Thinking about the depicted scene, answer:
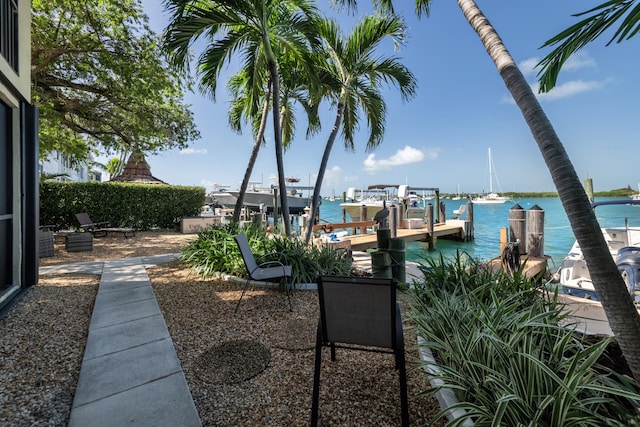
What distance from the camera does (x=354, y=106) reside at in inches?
290

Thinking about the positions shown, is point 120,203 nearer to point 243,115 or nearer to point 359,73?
point 243,115

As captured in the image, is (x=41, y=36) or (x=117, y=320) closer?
(x=117, y=320)

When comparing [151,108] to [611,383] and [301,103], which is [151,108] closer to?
[301,103]

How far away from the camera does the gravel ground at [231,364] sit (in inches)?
70.1

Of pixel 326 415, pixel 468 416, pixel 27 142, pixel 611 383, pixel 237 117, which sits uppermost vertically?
pixel 237 117

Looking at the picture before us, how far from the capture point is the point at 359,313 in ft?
6.20

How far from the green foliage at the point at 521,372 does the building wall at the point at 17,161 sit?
4.97 m

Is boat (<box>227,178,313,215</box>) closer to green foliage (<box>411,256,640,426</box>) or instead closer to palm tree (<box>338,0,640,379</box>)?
green foliage (<box>411,256,640,426</box>)

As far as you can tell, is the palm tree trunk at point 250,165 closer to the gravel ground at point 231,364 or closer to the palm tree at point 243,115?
the palm tree at point 243,115

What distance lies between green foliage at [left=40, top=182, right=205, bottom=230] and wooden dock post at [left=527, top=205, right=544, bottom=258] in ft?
39.4

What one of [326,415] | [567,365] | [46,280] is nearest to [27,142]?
[46,280]

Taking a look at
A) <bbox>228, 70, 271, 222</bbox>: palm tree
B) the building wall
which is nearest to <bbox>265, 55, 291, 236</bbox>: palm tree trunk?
<bbox>228, 70, 271, 222</bbox>: palm tree

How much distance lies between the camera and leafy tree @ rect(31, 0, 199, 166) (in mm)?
6879

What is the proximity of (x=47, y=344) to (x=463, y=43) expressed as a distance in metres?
8.68
